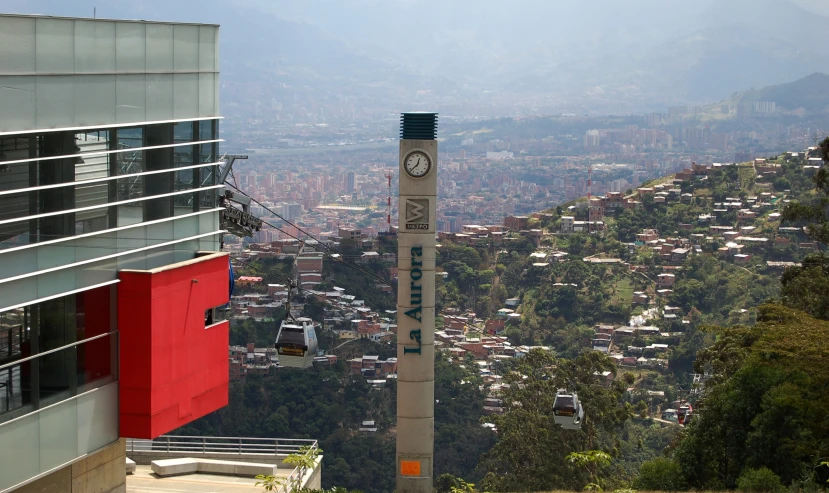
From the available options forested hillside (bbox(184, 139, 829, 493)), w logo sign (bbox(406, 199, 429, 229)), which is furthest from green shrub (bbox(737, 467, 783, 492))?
w logo sign (bbox(406, 199, 429, 229))

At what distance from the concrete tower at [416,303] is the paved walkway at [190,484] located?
2185mm

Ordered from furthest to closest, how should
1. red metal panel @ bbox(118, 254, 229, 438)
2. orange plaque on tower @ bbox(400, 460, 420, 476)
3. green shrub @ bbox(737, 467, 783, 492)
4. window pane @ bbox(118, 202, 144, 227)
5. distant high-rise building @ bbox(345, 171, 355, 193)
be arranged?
distant high-rise building @ bbox(345, 171, 355, 193)
orange plaque on tower @ bbox(400, 460, 420, 476)
green shrub @ bbox(737, 467, 783, 492)
window pane @ bbox(118, 202, 144, 227)
red metal panel @ bbox(118, 254, 229, 438)

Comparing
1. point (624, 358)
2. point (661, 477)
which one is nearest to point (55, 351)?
point (661, 477)

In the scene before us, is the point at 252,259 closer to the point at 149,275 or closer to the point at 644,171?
the point at 149,275

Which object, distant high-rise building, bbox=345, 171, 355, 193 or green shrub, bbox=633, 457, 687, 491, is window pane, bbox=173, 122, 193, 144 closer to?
green shrub, bbox=633, 457, 687, 491

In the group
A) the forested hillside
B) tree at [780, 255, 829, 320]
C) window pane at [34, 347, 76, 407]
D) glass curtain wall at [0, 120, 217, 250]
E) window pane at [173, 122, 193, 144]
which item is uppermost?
window pane at [173, 122, 193, 144]

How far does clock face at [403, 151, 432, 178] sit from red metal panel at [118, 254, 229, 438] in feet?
12.1

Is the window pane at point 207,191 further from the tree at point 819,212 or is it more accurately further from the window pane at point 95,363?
the tree at point 819,212

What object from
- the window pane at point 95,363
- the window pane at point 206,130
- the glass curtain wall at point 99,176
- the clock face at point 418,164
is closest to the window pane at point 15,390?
the window pane at point 95,363

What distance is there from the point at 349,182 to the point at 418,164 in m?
144

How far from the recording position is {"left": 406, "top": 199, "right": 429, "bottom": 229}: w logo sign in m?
16.0

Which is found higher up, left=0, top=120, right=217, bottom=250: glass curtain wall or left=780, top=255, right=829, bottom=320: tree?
left=0, top=120, right=217, bottom=250: glass curtain wall

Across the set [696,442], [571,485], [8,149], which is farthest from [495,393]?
[8,149]

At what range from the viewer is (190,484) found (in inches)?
614
